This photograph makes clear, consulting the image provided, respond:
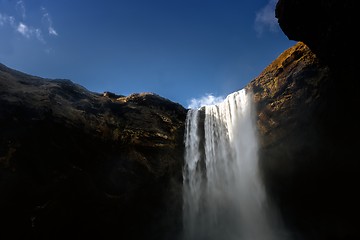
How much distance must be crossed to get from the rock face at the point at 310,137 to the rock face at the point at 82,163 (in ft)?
20.8

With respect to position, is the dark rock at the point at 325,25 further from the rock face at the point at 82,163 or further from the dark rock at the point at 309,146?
the rock face at the point at 82,163

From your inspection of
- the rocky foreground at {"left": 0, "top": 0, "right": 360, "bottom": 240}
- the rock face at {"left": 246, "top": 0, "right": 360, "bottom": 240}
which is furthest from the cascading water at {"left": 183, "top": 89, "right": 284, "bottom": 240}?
the rock face at {"left": 246, "top": 0, "right": 360, "bottom": 240}

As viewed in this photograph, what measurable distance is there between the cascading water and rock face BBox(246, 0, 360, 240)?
0.91 m

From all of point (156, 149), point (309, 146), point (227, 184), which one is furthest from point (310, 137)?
point (156, 149)

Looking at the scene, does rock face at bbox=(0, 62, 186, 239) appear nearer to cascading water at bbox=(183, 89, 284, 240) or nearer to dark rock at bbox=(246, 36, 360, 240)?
cascading water at bbox=(183, 89, 284, 240)

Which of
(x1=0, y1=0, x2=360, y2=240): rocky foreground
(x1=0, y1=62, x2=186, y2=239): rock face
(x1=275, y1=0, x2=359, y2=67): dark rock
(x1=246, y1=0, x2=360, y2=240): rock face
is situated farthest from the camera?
(x1=246, y1=0, x2=360, y2=240): rock face

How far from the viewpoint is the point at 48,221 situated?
41.7 feet

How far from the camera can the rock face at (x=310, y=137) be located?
14969mm

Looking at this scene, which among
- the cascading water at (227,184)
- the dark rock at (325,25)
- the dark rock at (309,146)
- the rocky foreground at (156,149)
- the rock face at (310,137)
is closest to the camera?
the dark rock at (325,25)

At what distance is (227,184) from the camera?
1792 centimetres

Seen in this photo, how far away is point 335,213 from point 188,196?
28.9ft

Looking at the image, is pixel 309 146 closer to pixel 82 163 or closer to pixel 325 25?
pixel 325 25

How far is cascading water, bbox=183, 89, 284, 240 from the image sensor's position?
1692 cm

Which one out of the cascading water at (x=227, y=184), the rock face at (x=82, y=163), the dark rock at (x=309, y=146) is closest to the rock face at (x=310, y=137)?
the dark rock at (x=309, y=146)
